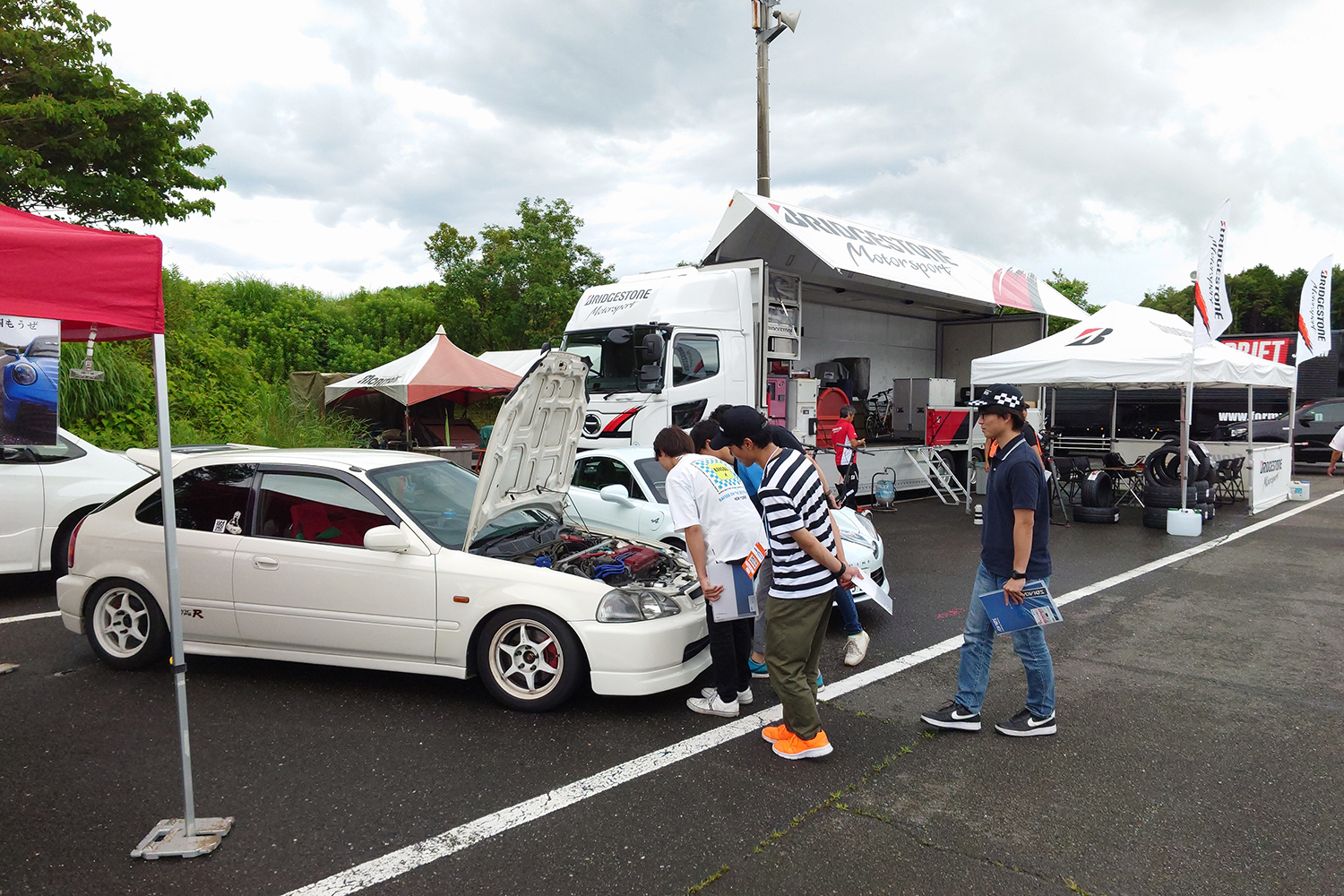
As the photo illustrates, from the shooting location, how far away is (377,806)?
11.2 feet

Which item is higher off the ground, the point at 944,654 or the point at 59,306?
the point at 59,306

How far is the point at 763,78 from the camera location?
45.7ft

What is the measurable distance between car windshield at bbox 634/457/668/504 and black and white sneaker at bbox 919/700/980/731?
10.3ft

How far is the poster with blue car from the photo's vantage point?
307cm

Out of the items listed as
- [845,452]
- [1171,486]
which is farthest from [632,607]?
[1171,486]

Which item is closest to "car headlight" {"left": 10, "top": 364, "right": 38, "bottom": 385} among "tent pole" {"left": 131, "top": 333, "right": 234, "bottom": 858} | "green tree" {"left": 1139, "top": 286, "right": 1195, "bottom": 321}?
"tent pole" {"left": 131, "top": 333, "right": 234, "bottom": 858}

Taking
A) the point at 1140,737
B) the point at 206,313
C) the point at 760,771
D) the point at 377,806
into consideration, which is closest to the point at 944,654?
the point at 1140,737

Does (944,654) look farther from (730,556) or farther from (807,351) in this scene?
(807,351)

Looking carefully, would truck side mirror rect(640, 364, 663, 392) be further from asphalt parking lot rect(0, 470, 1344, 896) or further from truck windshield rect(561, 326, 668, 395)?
asphalt parking lot rect(0, 470, 1344, 896)

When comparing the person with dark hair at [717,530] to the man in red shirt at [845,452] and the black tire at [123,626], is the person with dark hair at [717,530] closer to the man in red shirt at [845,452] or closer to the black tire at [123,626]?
the black tire at [123,626]

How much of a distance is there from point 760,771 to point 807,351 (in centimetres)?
1012

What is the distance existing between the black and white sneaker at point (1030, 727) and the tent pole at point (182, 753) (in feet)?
11.7

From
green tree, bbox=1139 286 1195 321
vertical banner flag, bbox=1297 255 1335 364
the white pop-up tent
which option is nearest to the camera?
the white pop-up tent

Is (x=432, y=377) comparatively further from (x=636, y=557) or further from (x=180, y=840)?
(x=180, y=840)
